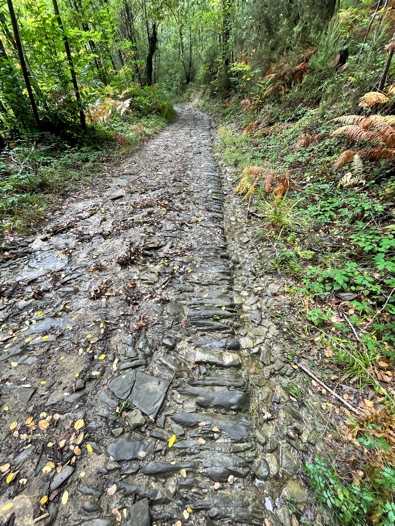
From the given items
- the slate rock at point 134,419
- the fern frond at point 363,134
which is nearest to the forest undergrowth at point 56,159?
the slate rock at point 134,419

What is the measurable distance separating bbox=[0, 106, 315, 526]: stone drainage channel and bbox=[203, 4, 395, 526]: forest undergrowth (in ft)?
0.90

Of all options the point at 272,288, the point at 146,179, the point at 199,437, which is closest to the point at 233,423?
the point at 199,437

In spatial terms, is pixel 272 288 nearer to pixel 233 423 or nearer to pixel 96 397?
pixel 233 423

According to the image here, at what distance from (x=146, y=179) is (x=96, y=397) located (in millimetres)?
5135

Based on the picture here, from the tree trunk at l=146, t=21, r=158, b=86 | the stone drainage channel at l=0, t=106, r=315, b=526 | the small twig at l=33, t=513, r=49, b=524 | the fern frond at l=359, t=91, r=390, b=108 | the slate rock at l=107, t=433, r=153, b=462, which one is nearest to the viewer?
the small twig at l=33, t=513, r=49, b=524

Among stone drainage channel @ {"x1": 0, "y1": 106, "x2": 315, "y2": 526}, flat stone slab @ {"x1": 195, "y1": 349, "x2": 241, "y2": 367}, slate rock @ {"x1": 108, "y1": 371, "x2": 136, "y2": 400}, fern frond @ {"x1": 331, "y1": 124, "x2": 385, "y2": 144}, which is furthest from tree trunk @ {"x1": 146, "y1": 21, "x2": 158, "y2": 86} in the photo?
slate rock @ {"x1": 108, "y1": 371, "x2": 136, "y2": 400}

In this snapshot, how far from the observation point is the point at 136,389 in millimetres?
2113

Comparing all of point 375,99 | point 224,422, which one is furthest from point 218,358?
point 375,99

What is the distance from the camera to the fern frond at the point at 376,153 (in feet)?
10.8

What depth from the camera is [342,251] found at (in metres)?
2.98

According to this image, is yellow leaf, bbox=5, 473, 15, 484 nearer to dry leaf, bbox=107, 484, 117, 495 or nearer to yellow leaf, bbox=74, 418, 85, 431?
yellow leaf, bbox=74, 418, 85, 431

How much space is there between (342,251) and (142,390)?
263cm

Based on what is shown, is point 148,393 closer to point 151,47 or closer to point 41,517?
point 41,517

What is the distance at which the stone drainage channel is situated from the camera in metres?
1.54
